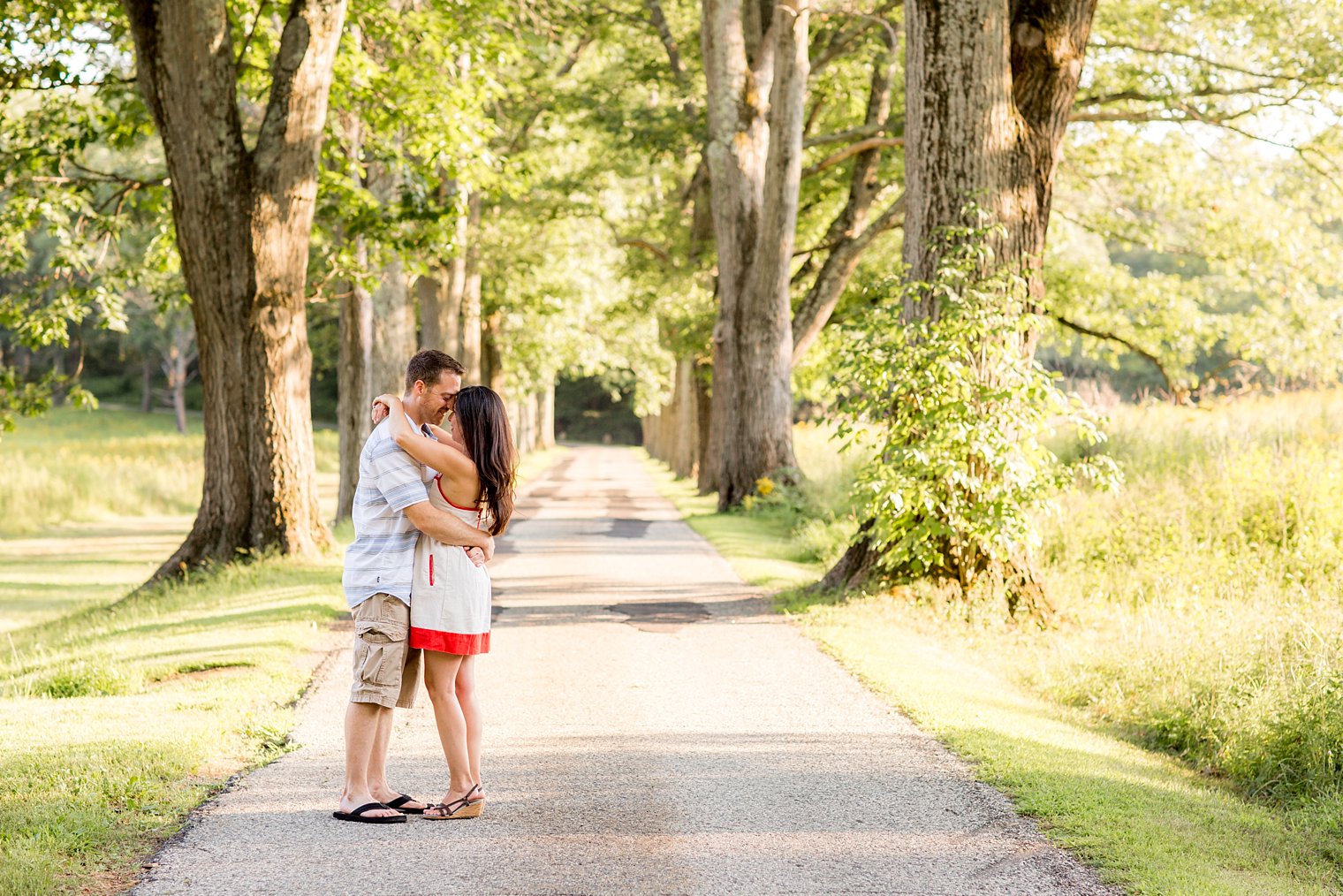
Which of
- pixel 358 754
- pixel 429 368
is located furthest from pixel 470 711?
pixel 429 368

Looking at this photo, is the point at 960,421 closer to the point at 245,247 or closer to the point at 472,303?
the point at 245,247

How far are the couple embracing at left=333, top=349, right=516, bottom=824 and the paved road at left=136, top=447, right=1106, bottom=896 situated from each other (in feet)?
0.85

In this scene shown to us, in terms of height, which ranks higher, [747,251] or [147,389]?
[747,251]

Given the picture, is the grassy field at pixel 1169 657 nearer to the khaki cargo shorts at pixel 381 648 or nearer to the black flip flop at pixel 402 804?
the black flip flop at pixel 402 804

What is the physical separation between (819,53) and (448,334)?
1017 centimetres

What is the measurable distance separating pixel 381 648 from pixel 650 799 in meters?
1.48

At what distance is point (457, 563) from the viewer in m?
5.62

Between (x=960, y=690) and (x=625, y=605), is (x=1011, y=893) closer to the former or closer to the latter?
(x=960, y=690)

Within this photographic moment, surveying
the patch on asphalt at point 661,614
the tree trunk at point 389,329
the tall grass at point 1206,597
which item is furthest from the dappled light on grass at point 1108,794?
the tree trunk at point 389,329

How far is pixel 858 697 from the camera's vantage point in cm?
826

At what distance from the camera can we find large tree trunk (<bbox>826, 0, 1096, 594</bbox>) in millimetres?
11188

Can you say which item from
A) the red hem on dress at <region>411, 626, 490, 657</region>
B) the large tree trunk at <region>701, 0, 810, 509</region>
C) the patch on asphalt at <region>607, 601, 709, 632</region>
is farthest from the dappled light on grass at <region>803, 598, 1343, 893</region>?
the large tree trunk at <region>701, 0, 810, 509</region>

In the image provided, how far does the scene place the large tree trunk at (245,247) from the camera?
45.3 feet

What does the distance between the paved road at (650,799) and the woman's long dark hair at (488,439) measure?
144 cm
